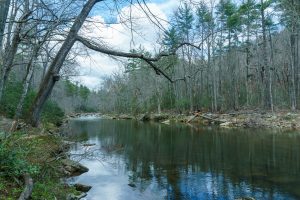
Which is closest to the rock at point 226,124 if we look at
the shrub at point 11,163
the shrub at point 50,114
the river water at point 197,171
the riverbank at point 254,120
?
the riverbank at point 254,120

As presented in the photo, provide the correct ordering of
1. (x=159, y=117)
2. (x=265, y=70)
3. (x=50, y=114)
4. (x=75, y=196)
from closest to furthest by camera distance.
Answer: (x=75, y=196)
(x=50, y=114)
(x=265, y=70)
(x=159, y=117)

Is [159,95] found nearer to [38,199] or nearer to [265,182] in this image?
[265,182]

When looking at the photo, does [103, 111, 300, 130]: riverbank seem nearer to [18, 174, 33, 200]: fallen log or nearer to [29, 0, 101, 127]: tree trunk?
[18, 174, 33, 200]: fallen log

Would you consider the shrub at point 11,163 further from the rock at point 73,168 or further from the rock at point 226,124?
the rock at point 226,124

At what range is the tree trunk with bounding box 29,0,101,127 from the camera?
17.5ft

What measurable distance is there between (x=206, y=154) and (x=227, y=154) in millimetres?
981

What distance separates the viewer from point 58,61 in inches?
212

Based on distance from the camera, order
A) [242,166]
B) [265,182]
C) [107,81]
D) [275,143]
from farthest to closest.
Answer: [107,81] < [275,143] < [242,166] < [265,182]

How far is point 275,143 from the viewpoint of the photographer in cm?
1825

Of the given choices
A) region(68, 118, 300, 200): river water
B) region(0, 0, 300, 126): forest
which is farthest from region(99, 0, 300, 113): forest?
region(68, 118, 300, 200): river water

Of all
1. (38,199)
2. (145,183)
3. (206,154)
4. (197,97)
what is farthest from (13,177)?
(197,97)

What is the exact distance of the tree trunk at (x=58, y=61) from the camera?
5.32 m

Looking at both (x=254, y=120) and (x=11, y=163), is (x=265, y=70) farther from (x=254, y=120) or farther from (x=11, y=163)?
(x=11, y=163)

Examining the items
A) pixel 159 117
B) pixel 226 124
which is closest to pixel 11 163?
pixel 226 124
